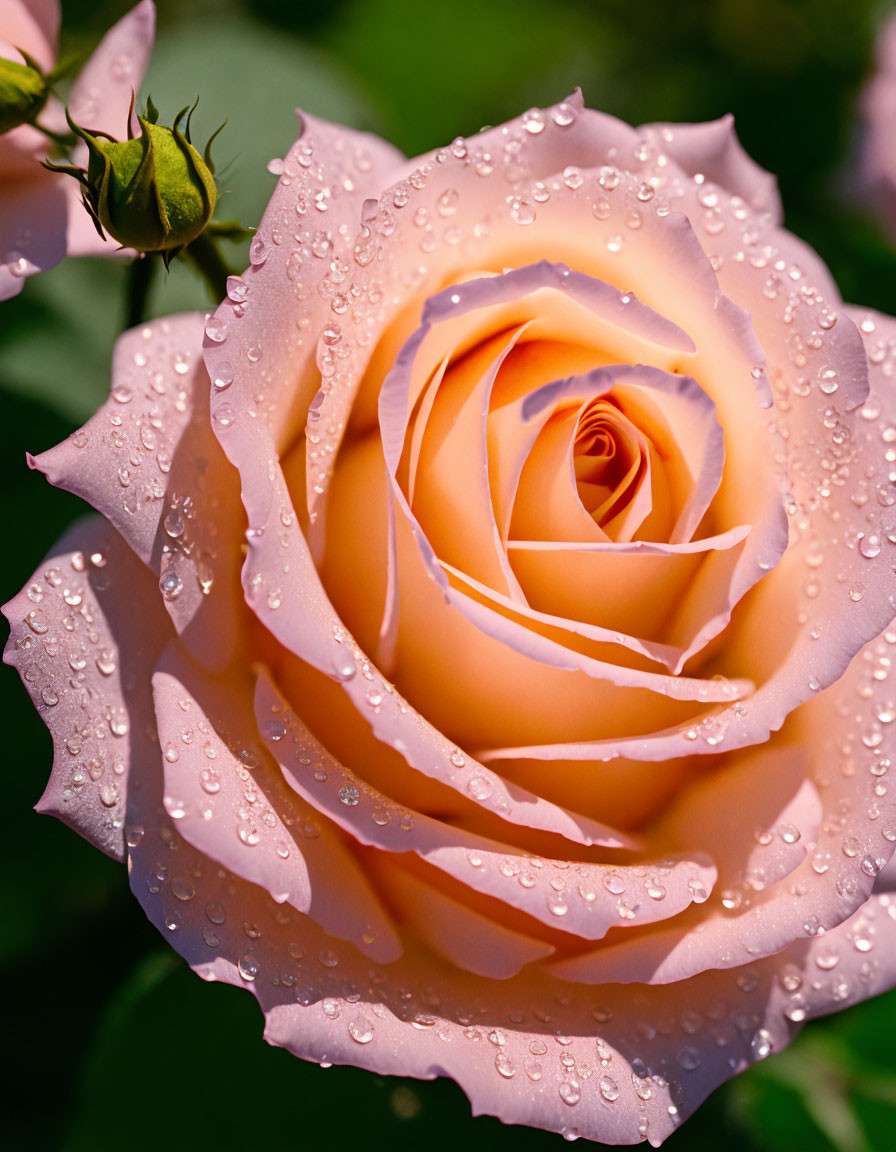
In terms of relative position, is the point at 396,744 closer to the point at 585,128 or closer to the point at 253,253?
the point at 253,253

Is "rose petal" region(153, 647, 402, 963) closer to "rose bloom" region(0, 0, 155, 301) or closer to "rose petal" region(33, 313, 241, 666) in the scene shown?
"rose petal" region(33, 313, 241, 666)

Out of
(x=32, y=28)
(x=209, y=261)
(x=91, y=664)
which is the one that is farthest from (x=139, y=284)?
(x=91, y=664)

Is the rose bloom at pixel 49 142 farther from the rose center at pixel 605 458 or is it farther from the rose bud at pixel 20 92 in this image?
the rose center at pixel 605 458

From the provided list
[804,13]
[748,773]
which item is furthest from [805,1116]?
[804,13]

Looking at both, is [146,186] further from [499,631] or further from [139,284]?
[499,631]

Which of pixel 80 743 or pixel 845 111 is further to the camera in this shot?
pixel 845 111

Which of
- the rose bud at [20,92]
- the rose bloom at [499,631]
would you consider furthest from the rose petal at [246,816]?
the rose bud at [20,92]

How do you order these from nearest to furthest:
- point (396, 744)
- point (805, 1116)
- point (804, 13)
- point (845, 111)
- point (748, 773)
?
point (396, 744), point (748, 773), point (805, 1116), point (845, 111), point (804, 13)
